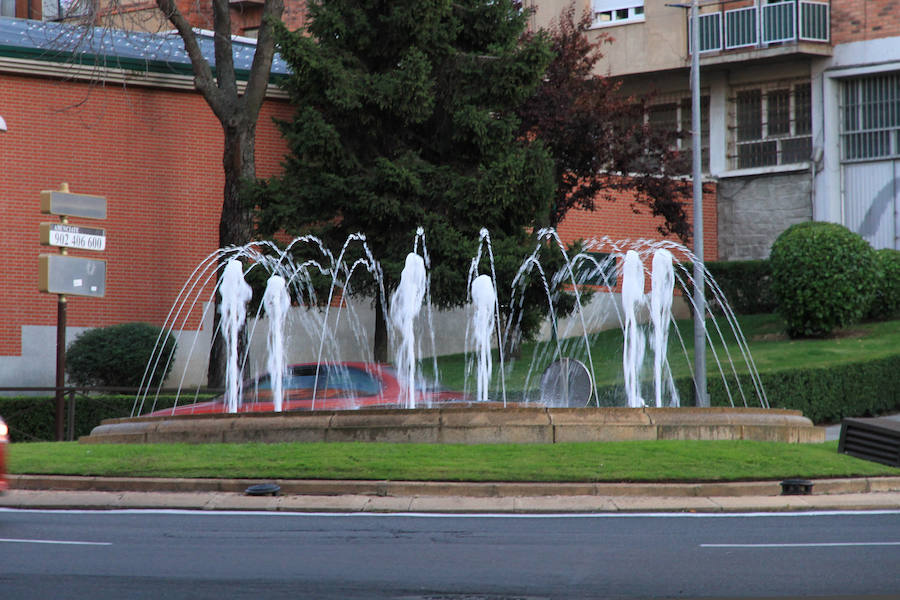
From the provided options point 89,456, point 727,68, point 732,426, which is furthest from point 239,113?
point 727,68

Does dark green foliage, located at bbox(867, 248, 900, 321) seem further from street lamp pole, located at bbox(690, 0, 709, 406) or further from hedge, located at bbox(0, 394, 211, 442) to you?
hedge, located at bbox(0, 394, 211, 442)

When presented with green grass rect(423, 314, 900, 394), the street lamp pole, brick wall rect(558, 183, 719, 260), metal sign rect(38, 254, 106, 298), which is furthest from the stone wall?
metal sign rect(38, 254, 106, 298)

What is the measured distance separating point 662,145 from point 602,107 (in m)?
1.87

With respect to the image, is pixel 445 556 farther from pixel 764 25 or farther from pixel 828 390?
pixel 764 25

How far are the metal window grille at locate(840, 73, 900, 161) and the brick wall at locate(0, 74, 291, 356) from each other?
54.7 feet

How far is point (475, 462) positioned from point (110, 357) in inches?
518

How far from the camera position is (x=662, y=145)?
29.1 meters

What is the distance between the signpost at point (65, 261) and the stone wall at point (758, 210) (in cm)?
2224

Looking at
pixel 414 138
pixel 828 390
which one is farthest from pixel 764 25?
pixel 828 390

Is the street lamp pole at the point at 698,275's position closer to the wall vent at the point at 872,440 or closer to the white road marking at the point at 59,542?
the wall vent at the point at 872,440

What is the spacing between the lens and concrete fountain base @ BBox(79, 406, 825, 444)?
14.3m

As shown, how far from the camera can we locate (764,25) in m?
35.3

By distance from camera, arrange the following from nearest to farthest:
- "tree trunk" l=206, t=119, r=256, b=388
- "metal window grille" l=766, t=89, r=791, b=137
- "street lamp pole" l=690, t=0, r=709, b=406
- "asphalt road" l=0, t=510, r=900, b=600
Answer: "asphalt road" l=0, t=510, r=900, b=600 → "street lamp pole" l=690, t=0, r=709, b=406 → "tree trunk" l=206, t=119, r=256, b=388 → "metal window grille" l=766, t=89, r=791, b=137

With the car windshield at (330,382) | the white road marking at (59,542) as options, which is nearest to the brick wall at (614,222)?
the car windshield at (330,382)
